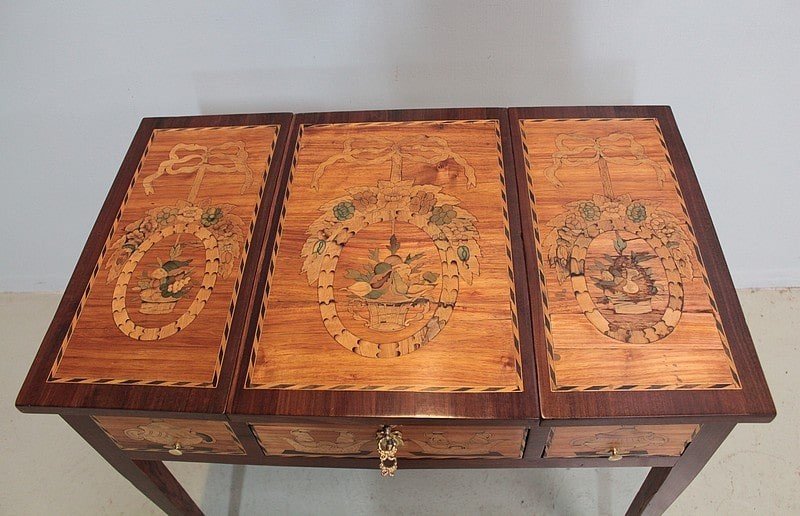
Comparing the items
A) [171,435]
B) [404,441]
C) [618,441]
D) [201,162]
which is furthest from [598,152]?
[171,435]

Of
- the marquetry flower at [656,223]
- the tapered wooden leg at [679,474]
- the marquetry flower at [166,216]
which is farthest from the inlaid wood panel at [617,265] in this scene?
the marquetry flower at [166,216]

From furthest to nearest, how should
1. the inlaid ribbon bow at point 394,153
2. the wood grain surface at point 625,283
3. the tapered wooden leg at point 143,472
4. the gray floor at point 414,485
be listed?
the gray floor at point 414,485, the inlaid ribbon bow at point 394,153, the tapered wooden leg at point 143,472, the wood grain surface at point 625,283

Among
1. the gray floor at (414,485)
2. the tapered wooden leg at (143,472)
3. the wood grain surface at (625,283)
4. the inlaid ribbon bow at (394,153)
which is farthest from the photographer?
the gray floor at (414,485)

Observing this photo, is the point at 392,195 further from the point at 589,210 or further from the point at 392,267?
the point at 589,210

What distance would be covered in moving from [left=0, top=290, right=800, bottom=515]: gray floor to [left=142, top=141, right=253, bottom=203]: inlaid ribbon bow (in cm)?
77

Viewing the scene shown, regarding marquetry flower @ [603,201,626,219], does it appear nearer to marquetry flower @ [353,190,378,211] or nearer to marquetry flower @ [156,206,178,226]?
marquetry flower @ [353,190,378,211]

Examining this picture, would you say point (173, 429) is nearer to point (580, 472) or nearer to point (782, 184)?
point (580, 472)

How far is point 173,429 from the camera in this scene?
2.98 ft

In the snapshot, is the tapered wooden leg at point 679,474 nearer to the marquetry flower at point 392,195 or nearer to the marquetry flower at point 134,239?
the marquetry flower at point 392,195

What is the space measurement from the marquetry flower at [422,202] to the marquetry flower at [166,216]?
411 mm

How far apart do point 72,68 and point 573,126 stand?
1040mm

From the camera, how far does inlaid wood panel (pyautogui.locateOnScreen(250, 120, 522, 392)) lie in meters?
0.83

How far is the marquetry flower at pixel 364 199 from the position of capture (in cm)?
99

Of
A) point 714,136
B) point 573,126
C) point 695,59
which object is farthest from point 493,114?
point 714,136
